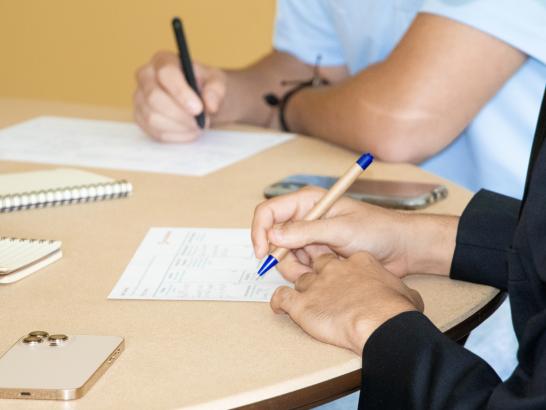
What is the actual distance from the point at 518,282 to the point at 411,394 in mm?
141

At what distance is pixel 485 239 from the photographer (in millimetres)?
976

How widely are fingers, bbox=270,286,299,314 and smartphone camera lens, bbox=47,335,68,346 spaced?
182mm

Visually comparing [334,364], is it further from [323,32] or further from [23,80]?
[23,80]

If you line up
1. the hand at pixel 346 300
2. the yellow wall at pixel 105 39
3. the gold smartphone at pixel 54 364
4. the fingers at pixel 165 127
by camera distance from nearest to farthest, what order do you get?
the gold smartphone at pixel 54 364, the hand at pixel 346 300, the fingers at pixel 165 127, the yellow wall at pixel 105 39

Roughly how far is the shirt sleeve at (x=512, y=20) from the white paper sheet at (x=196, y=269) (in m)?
0.49

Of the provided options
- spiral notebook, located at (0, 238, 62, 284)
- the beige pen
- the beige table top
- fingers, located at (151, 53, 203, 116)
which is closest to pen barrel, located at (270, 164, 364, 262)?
the beige pen

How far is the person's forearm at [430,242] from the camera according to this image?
0.93m

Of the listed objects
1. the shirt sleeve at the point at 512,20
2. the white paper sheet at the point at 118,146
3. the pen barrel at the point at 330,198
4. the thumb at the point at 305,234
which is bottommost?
the white paper sheet at the point at 118,146

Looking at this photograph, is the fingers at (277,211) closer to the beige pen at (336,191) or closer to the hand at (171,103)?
the beige pen at (336,191)

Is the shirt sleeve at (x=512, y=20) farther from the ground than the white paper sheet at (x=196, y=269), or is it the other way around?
the shirt sleeve at (x=512, y=20)

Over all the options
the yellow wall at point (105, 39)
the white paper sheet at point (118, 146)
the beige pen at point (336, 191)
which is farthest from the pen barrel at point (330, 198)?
the yellow wall at point (105, 39)

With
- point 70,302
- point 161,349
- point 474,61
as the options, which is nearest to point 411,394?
point 161,349

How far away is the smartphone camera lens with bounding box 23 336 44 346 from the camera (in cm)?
71

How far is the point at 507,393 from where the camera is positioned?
28.0 inches
